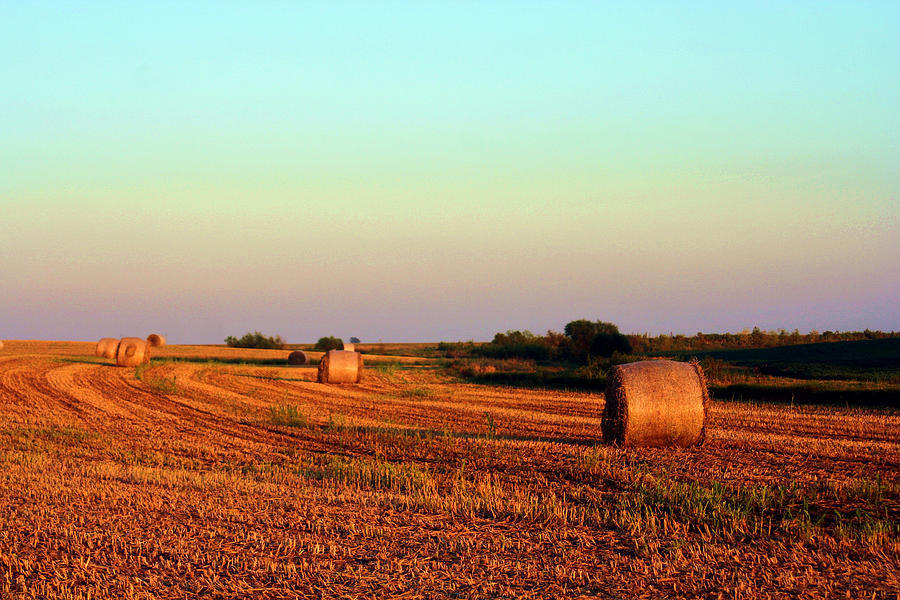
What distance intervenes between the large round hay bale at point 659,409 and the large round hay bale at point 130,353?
29803 mm

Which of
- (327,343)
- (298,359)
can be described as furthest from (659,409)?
(327,343)

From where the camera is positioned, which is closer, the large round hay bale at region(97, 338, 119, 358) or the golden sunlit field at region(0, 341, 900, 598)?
the golden sunlit field at region(0, 341, 900, 598)

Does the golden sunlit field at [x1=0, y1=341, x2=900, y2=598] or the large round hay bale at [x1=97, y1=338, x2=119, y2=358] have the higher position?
the large round hay bale at [x1=97, y1=338, x2=119, y2=358]

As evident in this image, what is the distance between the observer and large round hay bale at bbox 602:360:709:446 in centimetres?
1342

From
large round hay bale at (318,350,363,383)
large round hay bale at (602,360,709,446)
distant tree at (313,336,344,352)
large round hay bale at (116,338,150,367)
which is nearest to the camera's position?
large round hay bale at (602,360,709,446)

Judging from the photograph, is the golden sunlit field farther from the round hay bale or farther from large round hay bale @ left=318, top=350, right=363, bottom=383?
the round hay bale

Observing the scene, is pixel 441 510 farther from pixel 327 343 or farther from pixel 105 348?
pixel 327 343

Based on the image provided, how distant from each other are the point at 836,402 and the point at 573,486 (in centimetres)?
1469

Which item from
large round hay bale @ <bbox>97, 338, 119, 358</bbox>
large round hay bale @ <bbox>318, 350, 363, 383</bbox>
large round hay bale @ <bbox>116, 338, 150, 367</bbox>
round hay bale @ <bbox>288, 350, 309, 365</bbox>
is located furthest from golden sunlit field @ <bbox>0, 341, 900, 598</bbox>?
large round hay bale @ <bbox>97, 338, 119, 358</bbox>

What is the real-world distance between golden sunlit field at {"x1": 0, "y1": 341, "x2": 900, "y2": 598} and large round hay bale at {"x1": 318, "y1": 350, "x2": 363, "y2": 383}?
11.6 m

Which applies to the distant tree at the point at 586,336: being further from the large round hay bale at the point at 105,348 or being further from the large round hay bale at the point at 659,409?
the large round hay bale at the point at 659,409

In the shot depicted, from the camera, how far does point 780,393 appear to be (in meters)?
23.5

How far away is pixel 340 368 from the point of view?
2972cm

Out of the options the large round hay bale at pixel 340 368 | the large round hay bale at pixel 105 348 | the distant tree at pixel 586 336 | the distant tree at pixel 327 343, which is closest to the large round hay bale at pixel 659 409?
the large round hay bale at pixel 340 368
